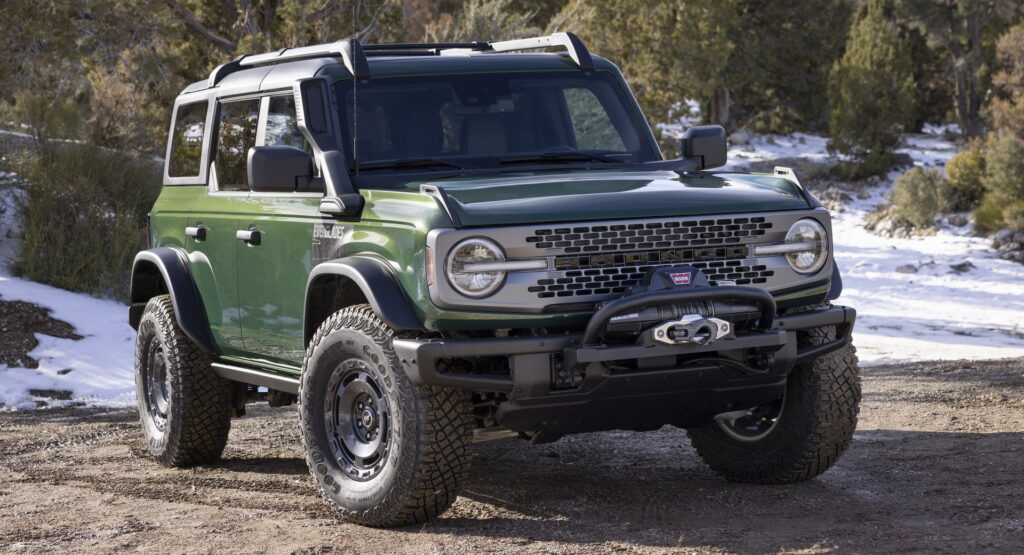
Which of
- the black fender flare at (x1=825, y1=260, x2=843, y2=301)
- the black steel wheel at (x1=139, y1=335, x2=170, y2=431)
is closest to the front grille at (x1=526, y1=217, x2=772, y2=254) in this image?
the black fender flare at (x1=825, y1=260, x2=843, y2=301)

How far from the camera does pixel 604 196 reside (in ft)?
16.9

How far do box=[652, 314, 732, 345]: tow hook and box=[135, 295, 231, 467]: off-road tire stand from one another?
10.4 feet

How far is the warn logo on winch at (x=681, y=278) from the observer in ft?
16.5

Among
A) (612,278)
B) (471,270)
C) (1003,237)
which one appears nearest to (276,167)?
(471,270)

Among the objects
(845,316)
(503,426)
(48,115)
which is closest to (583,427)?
(503,426)

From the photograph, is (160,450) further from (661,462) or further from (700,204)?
(700,204)

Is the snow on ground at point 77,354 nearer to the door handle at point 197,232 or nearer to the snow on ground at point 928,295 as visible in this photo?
→ the door handle at point 197,232

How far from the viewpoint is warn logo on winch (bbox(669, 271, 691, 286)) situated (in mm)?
5023

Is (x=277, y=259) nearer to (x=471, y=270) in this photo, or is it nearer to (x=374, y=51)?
(x=374, y=51)

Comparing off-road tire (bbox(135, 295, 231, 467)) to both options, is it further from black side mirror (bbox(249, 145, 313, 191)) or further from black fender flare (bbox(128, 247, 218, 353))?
black side mirror (bbox(249, 145, 313, 191))

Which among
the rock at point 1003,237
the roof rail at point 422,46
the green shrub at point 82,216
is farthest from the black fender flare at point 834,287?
the rock at point 1003,237

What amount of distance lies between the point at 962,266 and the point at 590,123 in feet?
50.8

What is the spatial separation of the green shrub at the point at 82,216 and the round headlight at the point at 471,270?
32.7 ft

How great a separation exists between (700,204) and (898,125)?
A: 30606mm
